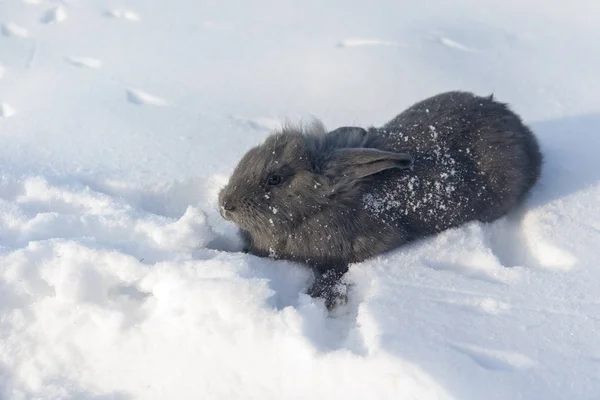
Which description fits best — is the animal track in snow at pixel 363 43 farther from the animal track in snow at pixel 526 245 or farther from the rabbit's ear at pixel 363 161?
the rabbit's ear at pixel 363 161

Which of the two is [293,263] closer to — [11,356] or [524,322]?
[524,322]

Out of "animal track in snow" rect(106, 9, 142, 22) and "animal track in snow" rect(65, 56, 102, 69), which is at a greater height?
"animal track in snow" rect(106, 9, 142, 22)

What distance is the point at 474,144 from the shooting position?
4320 millimetres

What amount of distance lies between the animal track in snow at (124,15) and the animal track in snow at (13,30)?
0.88 m

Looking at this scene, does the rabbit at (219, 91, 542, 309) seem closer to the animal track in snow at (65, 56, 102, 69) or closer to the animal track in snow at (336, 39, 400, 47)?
the animal track in snow at (336, 39, 400, 47)

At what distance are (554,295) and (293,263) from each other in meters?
1.57

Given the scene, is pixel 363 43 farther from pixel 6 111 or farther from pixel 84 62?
pixel 6 111

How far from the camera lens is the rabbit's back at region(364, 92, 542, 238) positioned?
412 cm

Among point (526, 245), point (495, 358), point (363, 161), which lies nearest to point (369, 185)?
point (363, 161)

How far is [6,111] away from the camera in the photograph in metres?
5.53

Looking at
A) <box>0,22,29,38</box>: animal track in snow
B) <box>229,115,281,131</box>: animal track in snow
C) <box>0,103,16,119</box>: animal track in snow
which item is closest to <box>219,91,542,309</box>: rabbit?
<box>229,115,281,131</box>: animal track in snow

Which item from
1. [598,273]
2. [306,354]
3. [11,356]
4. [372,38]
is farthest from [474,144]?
[11,356]

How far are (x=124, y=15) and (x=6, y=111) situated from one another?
76.5 inches

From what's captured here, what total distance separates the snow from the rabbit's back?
7.0 inches
